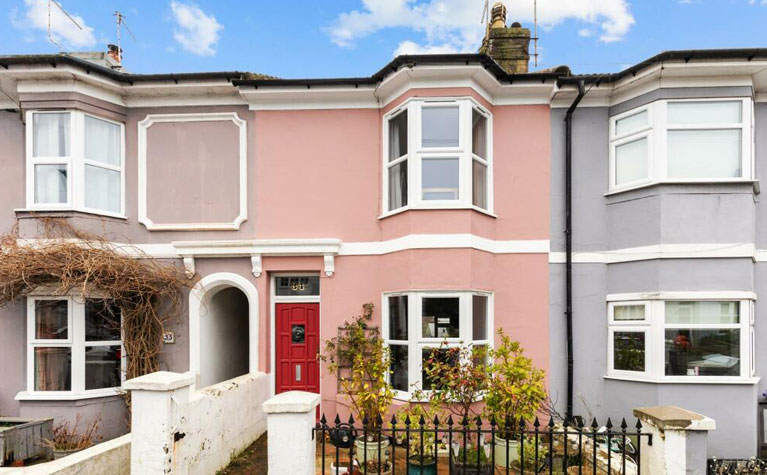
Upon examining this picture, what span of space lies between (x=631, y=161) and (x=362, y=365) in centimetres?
588

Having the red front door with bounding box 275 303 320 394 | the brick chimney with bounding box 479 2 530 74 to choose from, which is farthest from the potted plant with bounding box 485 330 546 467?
the brick chimney with bounding box 479 2 530 74

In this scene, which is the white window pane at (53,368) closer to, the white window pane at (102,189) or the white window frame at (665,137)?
the white window pane at (102,189)

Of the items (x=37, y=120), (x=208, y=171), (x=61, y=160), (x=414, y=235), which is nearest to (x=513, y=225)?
(x=414, y=235)

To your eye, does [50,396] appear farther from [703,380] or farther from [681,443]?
[703,380]

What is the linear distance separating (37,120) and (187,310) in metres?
4.23

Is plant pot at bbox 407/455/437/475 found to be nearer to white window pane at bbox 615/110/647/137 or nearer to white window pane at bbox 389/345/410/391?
white window pane at bbox 389/345/410/391

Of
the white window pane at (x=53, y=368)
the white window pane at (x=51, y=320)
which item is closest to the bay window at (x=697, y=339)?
the white window pane at (x=53, y=368)

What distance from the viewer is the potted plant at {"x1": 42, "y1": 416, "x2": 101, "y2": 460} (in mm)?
6430

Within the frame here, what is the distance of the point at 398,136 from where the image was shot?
25.0 feet

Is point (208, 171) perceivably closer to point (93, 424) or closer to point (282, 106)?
point (282, 106)

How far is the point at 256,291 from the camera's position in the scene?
769 centimetres

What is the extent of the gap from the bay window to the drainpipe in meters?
1.11

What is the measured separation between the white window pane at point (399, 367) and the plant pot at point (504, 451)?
170 cm

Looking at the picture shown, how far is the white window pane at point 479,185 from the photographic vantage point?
7.34 meters
